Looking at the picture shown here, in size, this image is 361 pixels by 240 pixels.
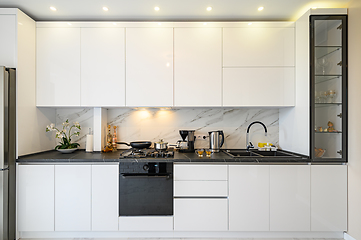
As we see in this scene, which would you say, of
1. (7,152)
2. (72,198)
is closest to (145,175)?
(72,198)

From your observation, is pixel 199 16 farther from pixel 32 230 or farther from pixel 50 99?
pixel 32 230

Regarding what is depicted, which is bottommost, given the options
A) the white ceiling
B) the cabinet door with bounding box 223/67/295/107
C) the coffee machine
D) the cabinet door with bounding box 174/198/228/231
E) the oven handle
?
the cabinet door with bounding box 174/198/228/231

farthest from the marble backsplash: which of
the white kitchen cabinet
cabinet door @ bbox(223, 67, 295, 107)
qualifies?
the white kitchen cabinet

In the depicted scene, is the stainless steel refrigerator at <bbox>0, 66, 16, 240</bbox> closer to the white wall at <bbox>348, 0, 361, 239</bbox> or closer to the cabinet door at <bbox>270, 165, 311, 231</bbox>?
the cabinet door at <bbox>270, 165, 311, 231</bbox>

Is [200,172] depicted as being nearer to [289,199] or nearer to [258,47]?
[289,199]

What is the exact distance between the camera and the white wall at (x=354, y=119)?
199 cm

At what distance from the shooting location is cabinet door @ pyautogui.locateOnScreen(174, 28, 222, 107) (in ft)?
7.79

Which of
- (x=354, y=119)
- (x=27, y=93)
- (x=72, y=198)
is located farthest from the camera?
(x=27, y=93)

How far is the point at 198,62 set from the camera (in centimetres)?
238

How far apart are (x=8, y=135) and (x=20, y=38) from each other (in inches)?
41.0

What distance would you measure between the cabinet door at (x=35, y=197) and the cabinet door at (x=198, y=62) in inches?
65.9

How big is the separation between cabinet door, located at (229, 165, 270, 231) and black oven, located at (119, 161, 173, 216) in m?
0.66

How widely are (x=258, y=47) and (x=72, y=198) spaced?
2.65 m

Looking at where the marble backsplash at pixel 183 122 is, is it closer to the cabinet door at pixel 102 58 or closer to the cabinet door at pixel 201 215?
the cabinet door at pixel 102 58
